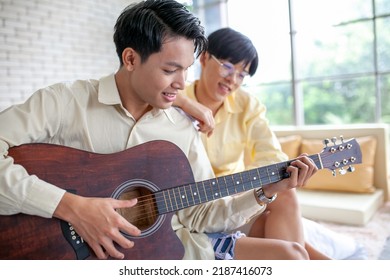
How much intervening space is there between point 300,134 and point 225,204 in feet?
4.60

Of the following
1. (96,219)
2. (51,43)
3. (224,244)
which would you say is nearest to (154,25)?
(51,43)

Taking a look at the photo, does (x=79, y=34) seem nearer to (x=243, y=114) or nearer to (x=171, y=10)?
(x=171, y=10)

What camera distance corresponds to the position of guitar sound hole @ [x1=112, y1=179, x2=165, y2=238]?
0.93 metres

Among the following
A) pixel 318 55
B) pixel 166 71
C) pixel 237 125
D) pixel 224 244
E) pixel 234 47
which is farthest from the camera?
pixel 318 55

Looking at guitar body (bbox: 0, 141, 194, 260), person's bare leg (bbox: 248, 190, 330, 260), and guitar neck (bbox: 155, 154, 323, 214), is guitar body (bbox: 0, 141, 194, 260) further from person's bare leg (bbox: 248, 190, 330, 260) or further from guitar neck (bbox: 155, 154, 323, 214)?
person's bare leg (bbox: 248, 190, 330, 260)

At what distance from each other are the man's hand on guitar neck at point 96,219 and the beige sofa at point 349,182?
138cm

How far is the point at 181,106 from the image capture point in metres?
1.21

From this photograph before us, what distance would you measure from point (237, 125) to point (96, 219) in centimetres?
78

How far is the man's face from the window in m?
0.60

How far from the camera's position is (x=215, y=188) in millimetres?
965

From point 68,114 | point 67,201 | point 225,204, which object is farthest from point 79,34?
point 225,204

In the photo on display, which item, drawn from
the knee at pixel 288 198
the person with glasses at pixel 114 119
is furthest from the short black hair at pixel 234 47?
the knee at pixel 288 198

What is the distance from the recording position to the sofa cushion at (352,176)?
2045 mm

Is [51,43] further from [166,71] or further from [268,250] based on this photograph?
[268,250]
